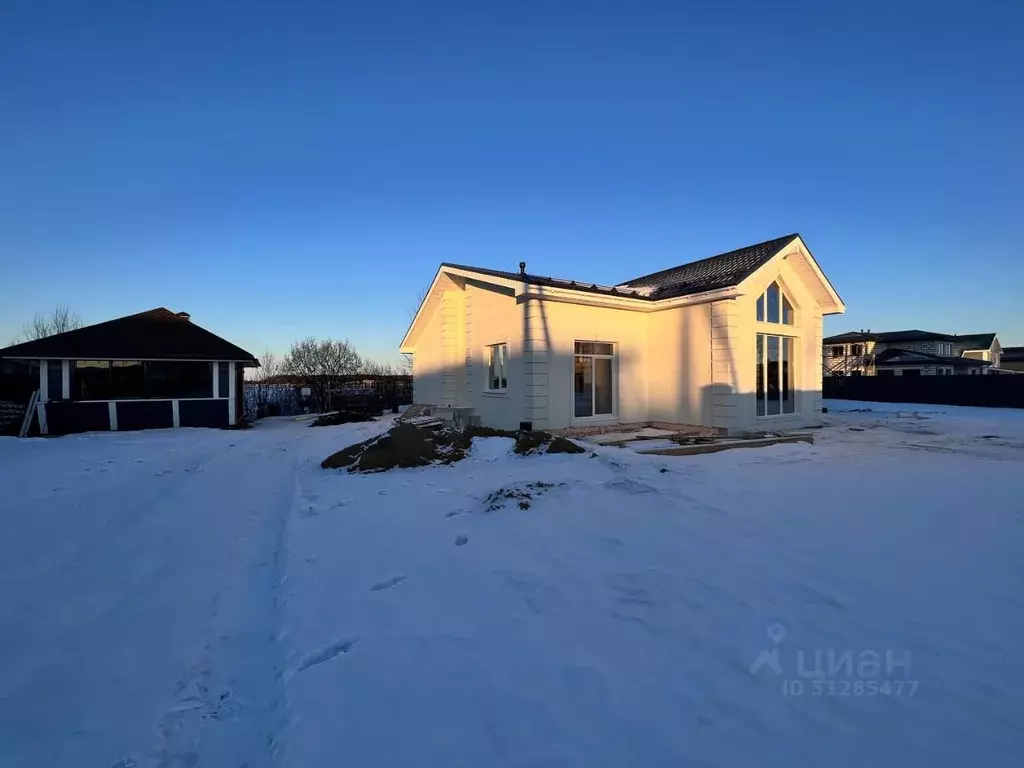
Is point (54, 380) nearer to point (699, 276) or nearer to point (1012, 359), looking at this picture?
point (699, 276)

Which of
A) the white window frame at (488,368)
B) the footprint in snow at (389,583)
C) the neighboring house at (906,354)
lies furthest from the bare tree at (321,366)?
the neighboring house at (906,354)

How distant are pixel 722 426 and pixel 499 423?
5334 millimetres

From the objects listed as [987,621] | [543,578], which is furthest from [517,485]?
[987,621]

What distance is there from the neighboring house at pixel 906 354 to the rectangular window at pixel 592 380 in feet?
107

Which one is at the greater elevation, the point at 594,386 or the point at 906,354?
the point at 906,354

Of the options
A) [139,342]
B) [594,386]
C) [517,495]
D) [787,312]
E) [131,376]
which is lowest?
[517,495]

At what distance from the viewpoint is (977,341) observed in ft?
150

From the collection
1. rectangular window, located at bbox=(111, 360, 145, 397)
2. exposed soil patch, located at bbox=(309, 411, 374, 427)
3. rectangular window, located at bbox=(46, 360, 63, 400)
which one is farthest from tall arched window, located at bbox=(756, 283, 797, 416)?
rectangular window, located at bbox=(46, 360, 63, 400)

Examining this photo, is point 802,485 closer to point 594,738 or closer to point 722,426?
point 722,426

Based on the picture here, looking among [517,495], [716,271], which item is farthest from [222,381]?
[716,271]

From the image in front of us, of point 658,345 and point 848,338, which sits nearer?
point 658,345

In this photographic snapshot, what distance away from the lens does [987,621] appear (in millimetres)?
3135

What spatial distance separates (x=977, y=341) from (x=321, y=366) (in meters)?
56.7

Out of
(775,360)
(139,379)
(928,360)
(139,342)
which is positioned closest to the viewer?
(775,360)
